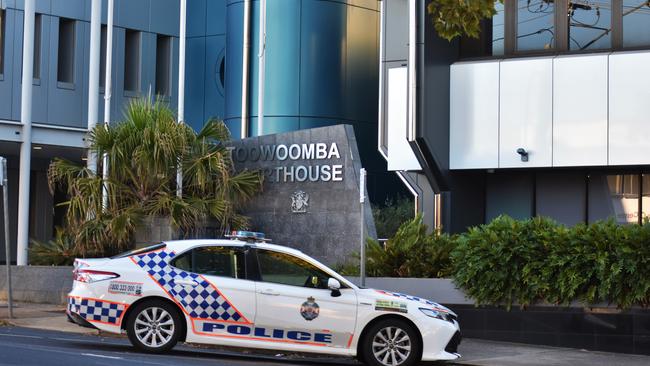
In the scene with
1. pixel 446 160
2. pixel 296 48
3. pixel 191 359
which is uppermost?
pixel 296 48

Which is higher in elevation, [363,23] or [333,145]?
[363,23]

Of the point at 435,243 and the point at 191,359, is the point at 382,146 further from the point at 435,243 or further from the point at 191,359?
the point at 191,359

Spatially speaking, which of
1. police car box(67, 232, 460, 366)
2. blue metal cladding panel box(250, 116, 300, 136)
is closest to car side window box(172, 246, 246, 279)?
police car box(67, 232, 460, 366)

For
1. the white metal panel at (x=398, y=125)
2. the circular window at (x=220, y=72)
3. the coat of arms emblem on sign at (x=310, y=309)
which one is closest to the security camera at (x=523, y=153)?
the white metal panel at (x=398, y=125)

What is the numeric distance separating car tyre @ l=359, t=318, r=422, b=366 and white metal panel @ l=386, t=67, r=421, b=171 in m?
9.80

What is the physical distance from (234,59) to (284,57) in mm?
1867

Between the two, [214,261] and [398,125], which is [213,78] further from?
[214,261]

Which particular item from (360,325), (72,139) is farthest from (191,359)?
(72,139)

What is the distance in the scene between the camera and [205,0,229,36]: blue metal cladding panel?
33.9 m

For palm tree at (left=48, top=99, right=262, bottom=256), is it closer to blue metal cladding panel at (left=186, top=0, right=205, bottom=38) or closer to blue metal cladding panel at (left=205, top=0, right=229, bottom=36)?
blue metal cladding panel at (left=205, top=0, right=229, bottom=36)

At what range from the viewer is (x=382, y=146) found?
25266 millimetres

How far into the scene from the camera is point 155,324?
14.2 m

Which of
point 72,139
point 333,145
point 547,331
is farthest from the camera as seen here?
point 72,139

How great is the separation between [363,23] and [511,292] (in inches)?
602
